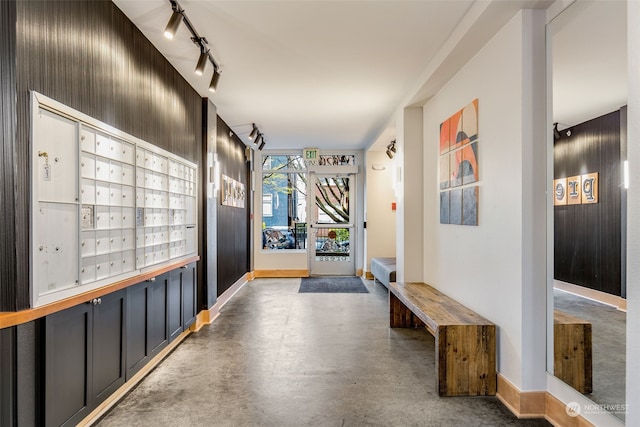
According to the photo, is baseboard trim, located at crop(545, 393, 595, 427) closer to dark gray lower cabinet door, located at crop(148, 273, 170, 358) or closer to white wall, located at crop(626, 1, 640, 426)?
white wall, located at crop(626, 1, 640, 426)

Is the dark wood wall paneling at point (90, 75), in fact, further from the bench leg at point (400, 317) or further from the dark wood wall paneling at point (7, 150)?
the bench leg at point (400, 317)

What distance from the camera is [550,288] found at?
238 cm

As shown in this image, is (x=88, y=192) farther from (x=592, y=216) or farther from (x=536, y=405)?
(x=536, y=405)

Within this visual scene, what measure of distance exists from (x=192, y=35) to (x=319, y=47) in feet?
3.43

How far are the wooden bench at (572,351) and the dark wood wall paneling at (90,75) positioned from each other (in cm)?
296

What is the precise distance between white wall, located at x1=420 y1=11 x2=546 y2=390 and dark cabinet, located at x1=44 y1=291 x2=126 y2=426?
271cm

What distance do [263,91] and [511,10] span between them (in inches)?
107

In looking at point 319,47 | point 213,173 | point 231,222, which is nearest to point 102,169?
point 319,47

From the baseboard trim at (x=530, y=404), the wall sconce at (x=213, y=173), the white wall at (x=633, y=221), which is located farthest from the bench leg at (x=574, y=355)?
the wall sconce at (x=213, y=173)

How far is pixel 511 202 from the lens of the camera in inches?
99.5

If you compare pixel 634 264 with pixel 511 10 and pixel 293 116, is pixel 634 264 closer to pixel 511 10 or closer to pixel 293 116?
pixel 511 10

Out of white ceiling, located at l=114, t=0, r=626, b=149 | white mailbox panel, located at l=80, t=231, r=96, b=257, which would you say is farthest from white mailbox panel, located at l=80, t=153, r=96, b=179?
white ceiling, located at l=114, t=0, r=626, b=149

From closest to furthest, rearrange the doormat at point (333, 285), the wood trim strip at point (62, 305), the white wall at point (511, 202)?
the wood trim strip at point (62, 305), the white wall at point (511, 202), the doormat at point (333, 285)

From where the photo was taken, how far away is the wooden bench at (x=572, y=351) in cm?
211
